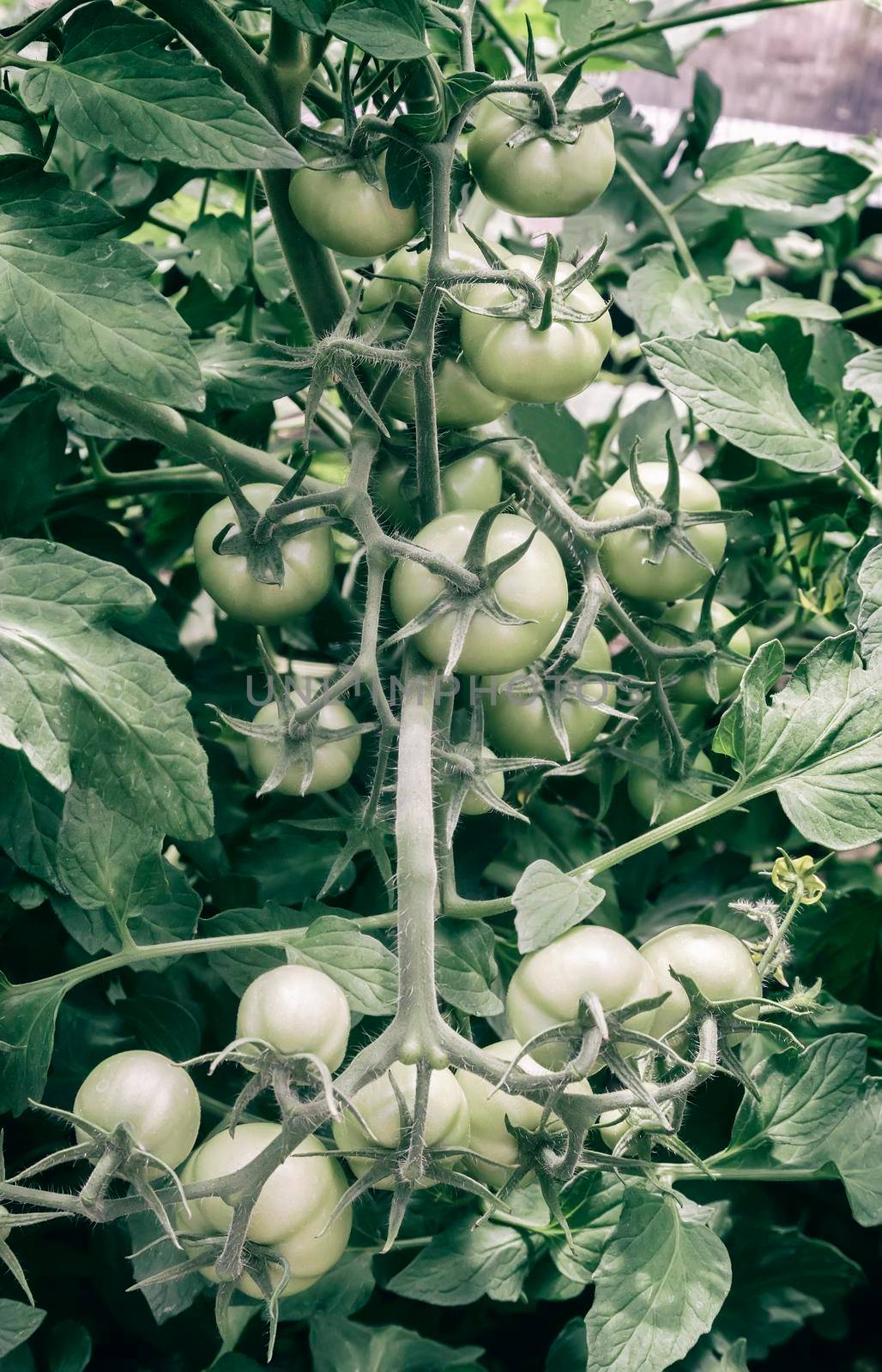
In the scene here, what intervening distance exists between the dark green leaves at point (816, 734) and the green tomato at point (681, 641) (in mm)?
43

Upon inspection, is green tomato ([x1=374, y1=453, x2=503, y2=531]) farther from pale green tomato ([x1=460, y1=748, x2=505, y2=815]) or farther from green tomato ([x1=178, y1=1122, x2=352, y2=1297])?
green tomato ([x1=178, y1=1122, x2=352, y2=1297])

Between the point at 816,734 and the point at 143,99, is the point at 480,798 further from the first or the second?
the point at 143,99

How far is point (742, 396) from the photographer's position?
373 millimetres

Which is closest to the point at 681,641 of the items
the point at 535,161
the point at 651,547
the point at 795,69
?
the point at 651,547

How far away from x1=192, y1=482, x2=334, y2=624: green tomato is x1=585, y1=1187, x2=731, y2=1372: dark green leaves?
0.66ft

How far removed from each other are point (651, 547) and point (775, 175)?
0.78ft

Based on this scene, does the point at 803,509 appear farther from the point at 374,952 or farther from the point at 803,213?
the point at 374,952

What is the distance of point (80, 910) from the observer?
0.37 meters

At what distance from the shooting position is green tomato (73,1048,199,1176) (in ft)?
0.96

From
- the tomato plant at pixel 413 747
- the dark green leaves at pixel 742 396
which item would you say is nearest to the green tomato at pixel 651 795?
the tomato plant at pixel 413 747

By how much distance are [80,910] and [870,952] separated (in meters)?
0.30

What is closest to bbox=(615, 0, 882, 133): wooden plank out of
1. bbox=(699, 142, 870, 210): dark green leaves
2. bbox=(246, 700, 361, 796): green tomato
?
bbox=(699, 142, 870, 210): dark green leaves

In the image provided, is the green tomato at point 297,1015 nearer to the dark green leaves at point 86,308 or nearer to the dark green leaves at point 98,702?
the dark green leaves at point 98,702

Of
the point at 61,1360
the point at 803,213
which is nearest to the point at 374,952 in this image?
the point at 61,1360
